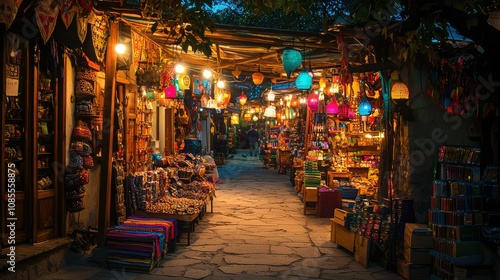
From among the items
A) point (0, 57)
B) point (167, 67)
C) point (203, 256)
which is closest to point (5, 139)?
point (0, 57)

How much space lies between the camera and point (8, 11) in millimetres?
5883

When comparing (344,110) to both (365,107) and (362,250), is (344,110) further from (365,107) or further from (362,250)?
(362,250)

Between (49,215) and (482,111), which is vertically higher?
(482,111)

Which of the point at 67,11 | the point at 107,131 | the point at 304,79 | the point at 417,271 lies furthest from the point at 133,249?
the point at 304,79

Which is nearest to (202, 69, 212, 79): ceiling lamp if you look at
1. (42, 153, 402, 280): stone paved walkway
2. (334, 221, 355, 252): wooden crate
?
(42, 153, 402, 280): stone paved walkway

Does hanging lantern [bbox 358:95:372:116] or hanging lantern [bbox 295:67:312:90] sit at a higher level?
hanging lantern [bbox 295:67:312:90]

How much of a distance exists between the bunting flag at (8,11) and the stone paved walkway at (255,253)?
12.6 ft

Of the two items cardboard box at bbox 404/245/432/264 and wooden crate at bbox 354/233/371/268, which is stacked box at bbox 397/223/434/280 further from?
wooden crate at bbox 354/233/371/268

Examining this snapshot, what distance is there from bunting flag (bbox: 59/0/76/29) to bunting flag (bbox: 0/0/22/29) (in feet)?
3.18

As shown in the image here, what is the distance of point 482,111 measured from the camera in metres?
8.09

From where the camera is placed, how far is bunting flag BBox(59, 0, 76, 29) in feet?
22.9

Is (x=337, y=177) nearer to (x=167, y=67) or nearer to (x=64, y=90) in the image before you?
(x=167, y=67)

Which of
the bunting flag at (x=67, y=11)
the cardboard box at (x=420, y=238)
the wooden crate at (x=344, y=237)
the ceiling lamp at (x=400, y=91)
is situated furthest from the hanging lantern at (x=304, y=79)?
the bunting flag at (x=67, y=11)

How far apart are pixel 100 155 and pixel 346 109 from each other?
27.0ft
